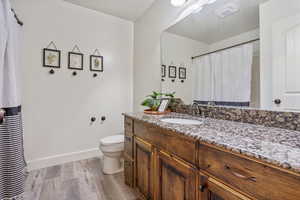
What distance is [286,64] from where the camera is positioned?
950 millimetres

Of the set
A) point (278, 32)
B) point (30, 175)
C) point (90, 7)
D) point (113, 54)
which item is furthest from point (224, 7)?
point (30, 175)

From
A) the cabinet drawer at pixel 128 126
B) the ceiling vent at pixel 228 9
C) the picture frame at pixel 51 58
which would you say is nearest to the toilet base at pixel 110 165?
the cabinet drawer at pixel 128 126

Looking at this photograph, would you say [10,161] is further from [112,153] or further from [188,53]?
[188,53]

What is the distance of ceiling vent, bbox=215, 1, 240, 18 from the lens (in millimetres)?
1277

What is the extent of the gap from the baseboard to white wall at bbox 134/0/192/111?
3.50 ft

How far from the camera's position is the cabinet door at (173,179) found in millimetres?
846

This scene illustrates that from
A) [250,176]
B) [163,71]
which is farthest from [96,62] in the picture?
[250,176]

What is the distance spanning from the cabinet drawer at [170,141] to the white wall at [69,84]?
1438 mm

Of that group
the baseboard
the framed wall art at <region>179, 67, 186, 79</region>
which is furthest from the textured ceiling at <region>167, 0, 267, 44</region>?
the baseboard

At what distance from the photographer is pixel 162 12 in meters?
2.11

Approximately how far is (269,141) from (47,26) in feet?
9.15

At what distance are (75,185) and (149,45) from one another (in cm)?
213

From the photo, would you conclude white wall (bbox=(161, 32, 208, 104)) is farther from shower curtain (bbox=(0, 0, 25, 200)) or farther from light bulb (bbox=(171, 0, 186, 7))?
shower curtain (bbox=(0, 0, 25, 200))

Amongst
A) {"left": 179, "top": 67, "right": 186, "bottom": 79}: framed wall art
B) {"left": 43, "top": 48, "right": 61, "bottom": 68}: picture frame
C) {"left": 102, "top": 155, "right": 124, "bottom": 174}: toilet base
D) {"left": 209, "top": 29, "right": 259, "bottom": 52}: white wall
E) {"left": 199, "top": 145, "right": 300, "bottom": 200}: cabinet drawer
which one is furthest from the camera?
{"left": 43, "top": 48, "right": 61, "bottom": 68}: picture frame
